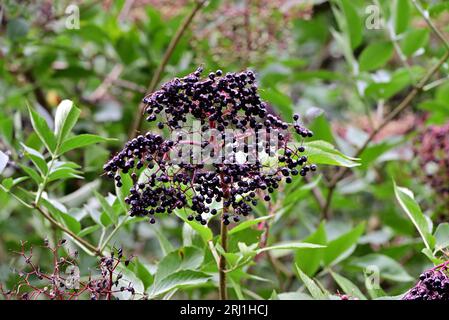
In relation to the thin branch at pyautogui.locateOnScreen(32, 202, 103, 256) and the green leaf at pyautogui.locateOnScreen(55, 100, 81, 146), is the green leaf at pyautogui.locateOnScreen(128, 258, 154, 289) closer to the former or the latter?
the thin branch at pyautogui.locateOnScreen(32, 202, 103, 256)

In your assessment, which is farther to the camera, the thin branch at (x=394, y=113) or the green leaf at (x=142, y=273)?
the thin branch at (x=394, y=113)

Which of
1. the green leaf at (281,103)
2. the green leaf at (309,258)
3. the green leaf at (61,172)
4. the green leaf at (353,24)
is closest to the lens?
the green leaf at (61,172)

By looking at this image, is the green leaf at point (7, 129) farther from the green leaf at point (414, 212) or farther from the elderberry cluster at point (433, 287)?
the elderberry cluster at point (433, 287)

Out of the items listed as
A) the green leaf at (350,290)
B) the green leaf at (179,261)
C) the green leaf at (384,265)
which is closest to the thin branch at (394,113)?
the green leaf at (384,265)

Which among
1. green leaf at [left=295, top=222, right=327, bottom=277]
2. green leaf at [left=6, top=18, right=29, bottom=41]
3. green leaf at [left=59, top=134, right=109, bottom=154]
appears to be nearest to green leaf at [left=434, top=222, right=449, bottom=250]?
green leaf at [left=295, top=222, right=327, bottom=277]

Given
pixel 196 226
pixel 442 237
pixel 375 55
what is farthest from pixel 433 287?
pixel 375 55

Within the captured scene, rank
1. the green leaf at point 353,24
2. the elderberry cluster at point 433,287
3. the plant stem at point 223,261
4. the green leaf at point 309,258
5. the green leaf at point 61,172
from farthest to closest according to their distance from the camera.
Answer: the green leaf at point 353,24, the green leaf at point 309,258, the green leaf at point 61,172, the plant stem at point 223,261, the elderberry cluster at point 433,287
